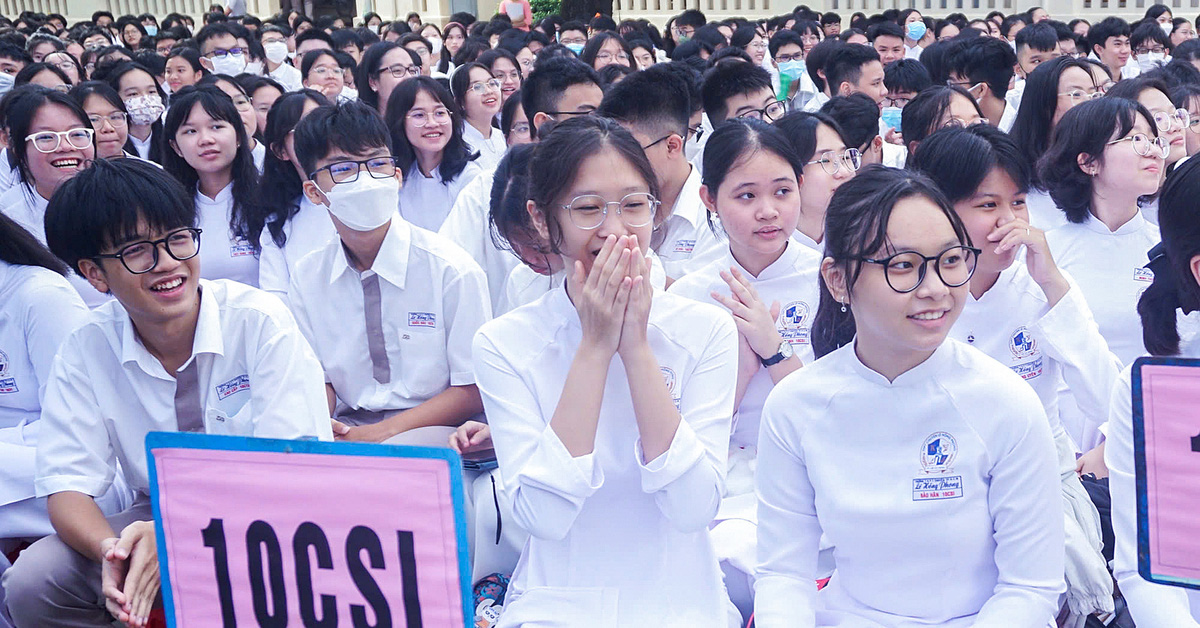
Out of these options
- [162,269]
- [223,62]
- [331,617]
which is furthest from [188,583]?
[223,62]

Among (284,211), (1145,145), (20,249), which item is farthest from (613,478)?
(284,211)

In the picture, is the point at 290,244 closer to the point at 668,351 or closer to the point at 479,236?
the point at 479,236

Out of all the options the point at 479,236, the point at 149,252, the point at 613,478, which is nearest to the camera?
the point at 613,478

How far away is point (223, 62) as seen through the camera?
9.16 metres

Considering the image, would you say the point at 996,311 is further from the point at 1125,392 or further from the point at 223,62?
the point at 223,62

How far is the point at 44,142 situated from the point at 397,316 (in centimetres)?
215

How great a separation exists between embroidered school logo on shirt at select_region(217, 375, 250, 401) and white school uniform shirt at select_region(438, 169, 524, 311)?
4.91 feet

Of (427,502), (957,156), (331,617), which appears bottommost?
(331,617)

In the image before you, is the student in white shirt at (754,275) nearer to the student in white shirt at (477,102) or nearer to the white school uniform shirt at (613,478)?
the white school uniform shirt at (613,478)

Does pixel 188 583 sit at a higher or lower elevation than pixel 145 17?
lower

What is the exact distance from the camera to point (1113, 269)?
11.1ft

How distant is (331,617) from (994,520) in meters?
1.20

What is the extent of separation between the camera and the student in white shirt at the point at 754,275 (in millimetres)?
2816

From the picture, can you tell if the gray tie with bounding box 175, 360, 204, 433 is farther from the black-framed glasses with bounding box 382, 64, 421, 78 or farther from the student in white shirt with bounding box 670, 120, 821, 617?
the black-framed glasses with bounding box 382, 64, 421, 78
